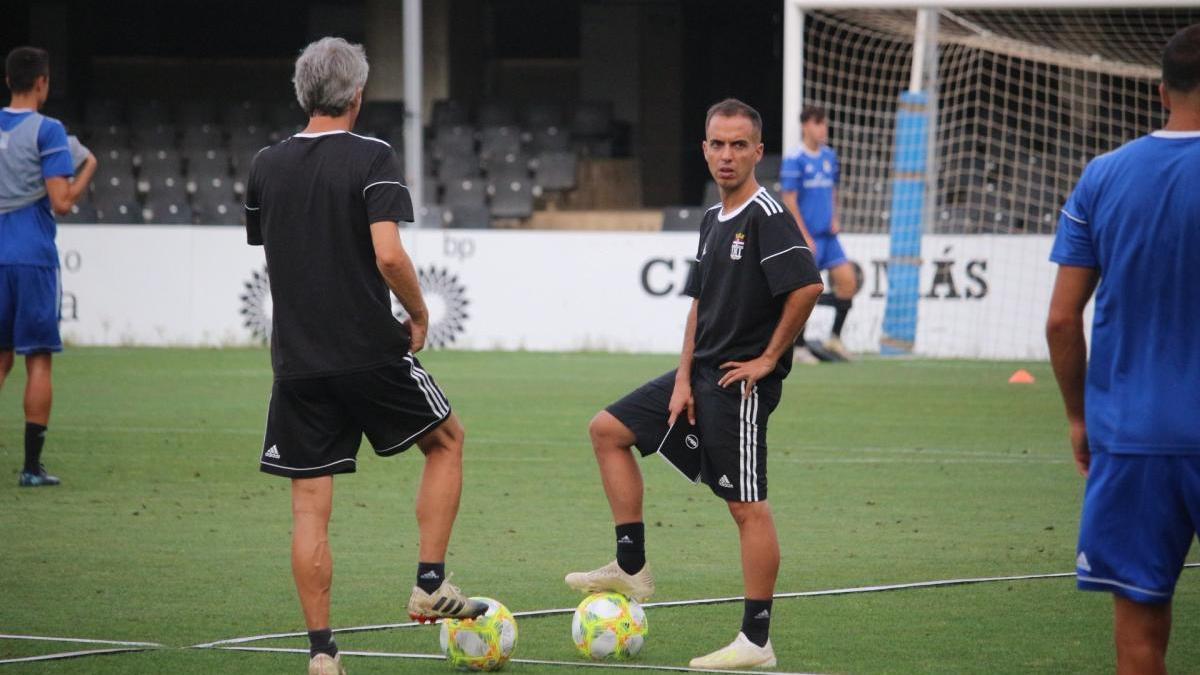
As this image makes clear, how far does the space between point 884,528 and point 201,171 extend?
58.5ft

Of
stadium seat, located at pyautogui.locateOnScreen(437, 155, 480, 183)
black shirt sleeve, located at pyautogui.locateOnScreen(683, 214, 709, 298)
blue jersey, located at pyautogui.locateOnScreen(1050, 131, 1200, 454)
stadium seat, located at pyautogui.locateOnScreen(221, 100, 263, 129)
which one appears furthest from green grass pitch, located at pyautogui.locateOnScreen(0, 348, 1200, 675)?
stadium seat, located at pyautogui.locateOnScreen(221, 100, 263, 129)

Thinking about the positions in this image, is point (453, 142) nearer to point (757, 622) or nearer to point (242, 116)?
point (242, 116)

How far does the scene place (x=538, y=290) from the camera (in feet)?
60.3

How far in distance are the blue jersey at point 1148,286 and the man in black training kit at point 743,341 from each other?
1527 millimetres

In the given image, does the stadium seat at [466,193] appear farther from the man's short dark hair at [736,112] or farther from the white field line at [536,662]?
the white field line at [536,662]

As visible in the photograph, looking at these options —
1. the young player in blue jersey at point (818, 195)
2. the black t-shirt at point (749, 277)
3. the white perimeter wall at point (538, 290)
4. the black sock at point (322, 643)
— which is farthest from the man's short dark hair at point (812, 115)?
the black sock at point (322, 643)

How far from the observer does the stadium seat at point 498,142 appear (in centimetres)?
2464

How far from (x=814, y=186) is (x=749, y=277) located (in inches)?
402

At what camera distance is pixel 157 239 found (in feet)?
62.5

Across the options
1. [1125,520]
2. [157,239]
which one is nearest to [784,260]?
[1125,520]

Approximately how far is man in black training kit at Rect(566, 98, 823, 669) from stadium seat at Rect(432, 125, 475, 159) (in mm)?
18954

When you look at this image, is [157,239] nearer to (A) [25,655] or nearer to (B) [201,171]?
(B) [201,171]

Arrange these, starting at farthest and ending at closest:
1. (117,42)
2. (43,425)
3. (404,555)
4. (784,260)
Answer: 1. (117,42)
2. (43,425)
3. (404,555)
4. (784,260)

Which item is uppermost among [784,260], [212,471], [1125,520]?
[784,260]
